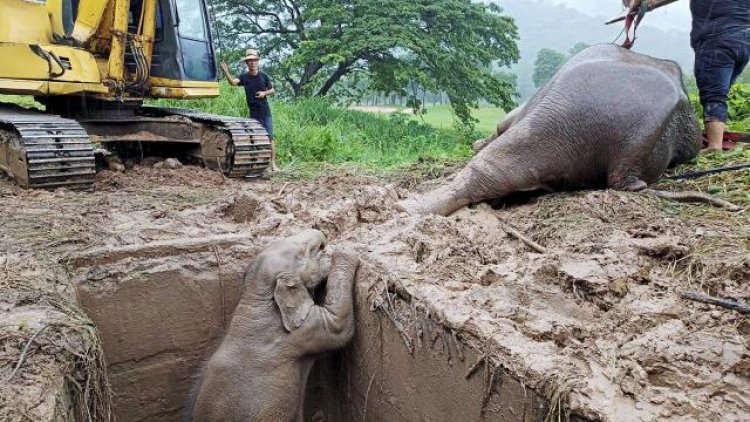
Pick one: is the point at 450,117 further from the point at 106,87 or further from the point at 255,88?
the point at 106,87

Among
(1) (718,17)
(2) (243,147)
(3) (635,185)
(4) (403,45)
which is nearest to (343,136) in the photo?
(4) (403,45)

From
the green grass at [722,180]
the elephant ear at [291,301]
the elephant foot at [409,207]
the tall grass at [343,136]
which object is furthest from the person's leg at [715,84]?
the elephant ear at [291,301]

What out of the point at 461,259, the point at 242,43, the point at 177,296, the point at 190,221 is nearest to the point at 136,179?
the point at 190,221

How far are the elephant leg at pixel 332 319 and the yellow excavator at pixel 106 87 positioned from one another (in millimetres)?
3251

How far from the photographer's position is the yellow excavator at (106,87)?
5.30 m

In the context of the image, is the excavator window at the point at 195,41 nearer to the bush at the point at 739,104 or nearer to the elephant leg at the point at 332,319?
the elephant leg at the point at 332,319

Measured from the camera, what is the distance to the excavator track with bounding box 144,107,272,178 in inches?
Answer: 253

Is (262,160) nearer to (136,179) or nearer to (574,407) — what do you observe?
(136,179)

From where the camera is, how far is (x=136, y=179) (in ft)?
19.5

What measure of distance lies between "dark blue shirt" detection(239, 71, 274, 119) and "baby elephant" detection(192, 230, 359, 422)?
4.61 metres

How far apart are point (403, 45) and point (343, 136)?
355 cm

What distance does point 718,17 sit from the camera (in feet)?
14.6

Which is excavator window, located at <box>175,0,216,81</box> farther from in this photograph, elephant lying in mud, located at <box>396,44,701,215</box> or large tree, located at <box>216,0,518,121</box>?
large tree, located at <box>216,0,518,121</box>

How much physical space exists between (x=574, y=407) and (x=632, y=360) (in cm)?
32
